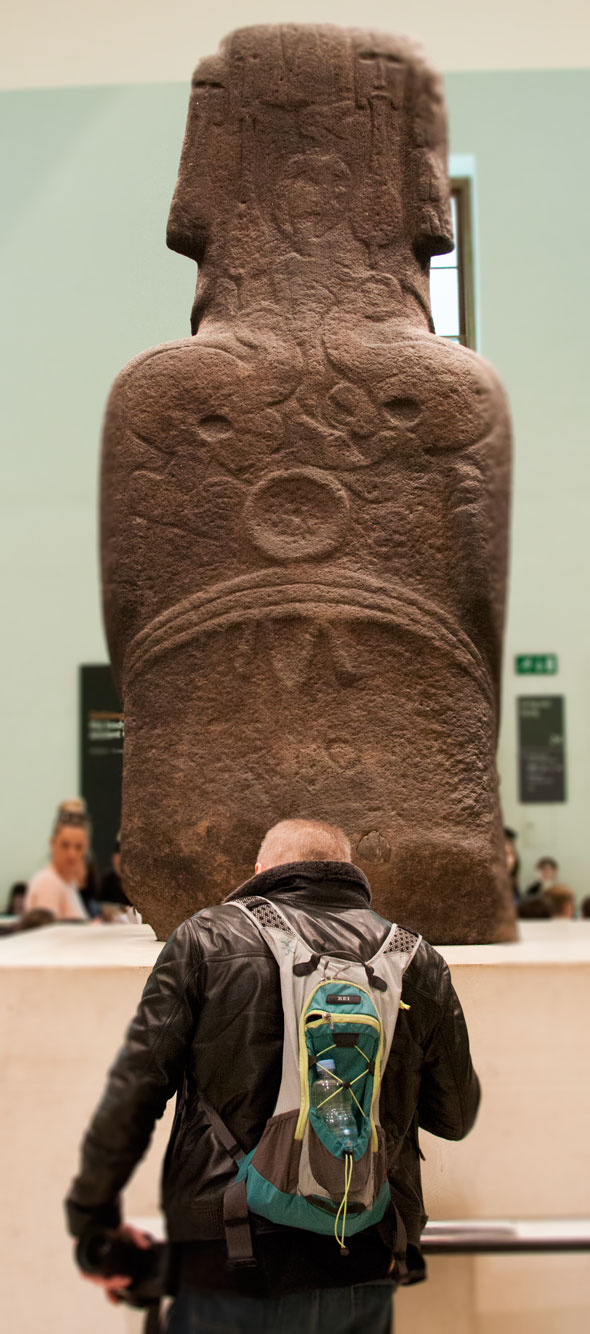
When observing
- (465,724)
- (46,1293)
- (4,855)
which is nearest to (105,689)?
(4,855)

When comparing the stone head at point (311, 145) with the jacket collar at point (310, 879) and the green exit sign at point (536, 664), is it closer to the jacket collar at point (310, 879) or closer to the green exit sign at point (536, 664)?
the green exit sign at point (536, 664)

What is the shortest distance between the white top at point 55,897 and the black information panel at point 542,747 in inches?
54.7

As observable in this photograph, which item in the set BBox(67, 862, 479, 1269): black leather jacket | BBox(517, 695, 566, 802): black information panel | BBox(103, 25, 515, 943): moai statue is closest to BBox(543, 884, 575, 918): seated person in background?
BBox(517, 695, 566, 802): black information panel

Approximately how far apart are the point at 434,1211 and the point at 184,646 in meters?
1.31

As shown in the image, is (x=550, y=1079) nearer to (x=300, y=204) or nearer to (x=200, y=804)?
(x=200, y=804)

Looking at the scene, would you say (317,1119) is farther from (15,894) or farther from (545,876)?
(545,876)

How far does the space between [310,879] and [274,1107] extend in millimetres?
333

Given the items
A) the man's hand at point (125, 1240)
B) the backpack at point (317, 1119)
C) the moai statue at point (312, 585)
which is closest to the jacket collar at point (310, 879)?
the backpack at point (317, 1119)

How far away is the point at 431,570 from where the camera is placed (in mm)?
2889

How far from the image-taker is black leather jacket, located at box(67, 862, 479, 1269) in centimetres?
172

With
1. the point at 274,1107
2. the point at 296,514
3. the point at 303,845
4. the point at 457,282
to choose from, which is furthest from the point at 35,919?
the point at 457,282

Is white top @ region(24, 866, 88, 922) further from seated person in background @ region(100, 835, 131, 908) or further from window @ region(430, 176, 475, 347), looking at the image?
window @ region(430, 176, 475, 347)

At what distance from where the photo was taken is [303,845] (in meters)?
1.97

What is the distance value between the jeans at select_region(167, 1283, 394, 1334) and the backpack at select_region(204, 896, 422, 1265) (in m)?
0.07
